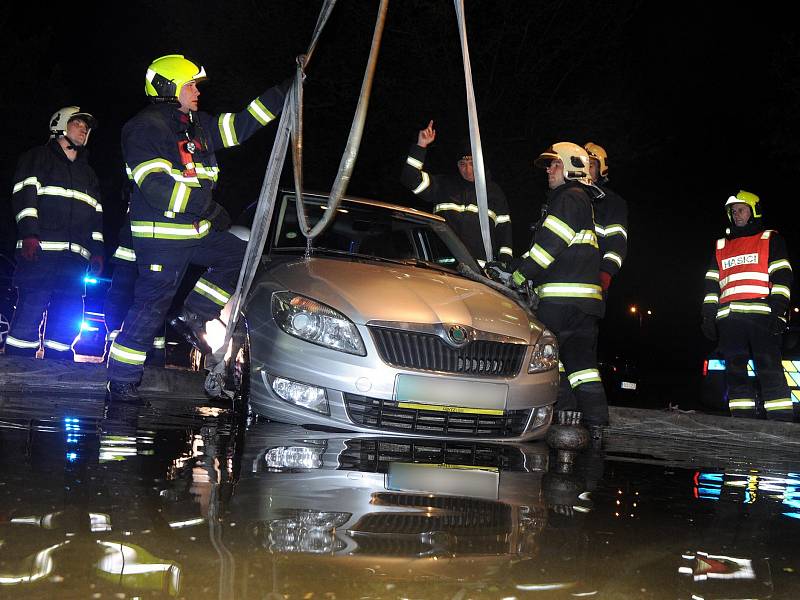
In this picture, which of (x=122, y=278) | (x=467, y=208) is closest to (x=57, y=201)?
(x=122, y=278)

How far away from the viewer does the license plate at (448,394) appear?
224 inches

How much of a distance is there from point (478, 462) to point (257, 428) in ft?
4.40

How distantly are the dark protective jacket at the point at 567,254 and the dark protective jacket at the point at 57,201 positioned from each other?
13.5 ft

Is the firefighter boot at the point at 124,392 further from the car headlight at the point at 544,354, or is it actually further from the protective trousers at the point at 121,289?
the car headlight at the point at 544,354

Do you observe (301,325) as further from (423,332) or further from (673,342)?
(673,342)

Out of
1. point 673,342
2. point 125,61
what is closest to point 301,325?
point 125,61

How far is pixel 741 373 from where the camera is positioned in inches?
375

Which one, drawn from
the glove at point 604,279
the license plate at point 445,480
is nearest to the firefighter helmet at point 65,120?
the glove at point 604,279

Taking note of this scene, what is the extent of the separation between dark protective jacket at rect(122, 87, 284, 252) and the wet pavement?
1.45 metres

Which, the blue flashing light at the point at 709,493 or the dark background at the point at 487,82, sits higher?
the dark background at the point at 487,82

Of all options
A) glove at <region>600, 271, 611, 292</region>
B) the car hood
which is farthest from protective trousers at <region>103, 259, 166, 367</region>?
glove at <region>600, 271, 611, 292</region>

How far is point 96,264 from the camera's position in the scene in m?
9.73

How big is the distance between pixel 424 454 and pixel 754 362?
4.80 meters

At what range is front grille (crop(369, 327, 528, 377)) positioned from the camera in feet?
18.8
